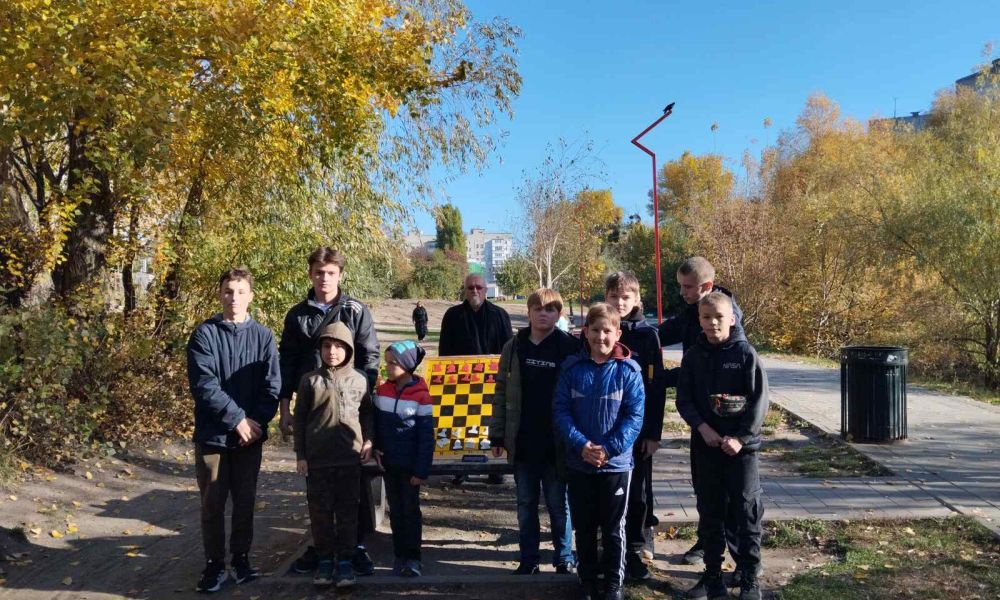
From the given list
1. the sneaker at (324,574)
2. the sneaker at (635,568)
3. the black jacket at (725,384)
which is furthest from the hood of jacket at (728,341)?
the sneaker at (324,574)

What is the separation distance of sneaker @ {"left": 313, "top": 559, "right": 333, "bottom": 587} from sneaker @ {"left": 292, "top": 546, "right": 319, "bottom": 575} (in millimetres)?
235

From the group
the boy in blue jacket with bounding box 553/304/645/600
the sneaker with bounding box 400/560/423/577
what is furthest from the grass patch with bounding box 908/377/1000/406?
the sneaker with bounding box 400/560/423/577

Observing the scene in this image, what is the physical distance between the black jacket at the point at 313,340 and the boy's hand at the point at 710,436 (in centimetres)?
211

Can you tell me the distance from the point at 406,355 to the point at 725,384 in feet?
6.30

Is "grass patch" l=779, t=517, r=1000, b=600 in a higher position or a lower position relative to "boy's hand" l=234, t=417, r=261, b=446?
lower

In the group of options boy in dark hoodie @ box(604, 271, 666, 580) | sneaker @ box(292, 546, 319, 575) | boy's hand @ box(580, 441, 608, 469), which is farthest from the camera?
sneaker @ box(292, 546, 319, 575)

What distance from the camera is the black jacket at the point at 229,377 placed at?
14.6 ft

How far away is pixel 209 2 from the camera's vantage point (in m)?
7.03

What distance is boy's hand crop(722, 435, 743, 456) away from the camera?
13.8 feet

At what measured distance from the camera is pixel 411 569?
466 cm

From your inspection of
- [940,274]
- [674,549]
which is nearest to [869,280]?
[940,274]

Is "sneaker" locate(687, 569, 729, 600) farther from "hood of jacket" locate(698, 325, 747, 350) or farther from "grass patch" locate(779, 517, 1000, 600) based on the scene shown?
"hood of jacket" locate(698, 325, 747, 350)

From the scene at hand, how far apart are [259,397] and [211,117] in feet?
12.8

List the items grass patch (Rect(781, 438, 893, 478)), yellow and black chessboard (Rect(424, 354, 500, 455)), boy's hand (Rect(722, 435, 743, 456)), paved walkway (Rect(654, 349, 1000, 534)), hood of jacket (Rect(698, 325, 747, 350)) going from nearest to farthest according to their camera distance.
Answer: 1. boy's hand (Rect(722, 435, 743, 456))
2. hood of jacket (Rect(698, 325, 747, 350))
3. paved walkway (Rect(654, 349, 1000, 534))
4. yellow and black chessboard (Rect(424, 354, 500, 455))
5. grass patch (Rect(781, 438, 893, 478))
